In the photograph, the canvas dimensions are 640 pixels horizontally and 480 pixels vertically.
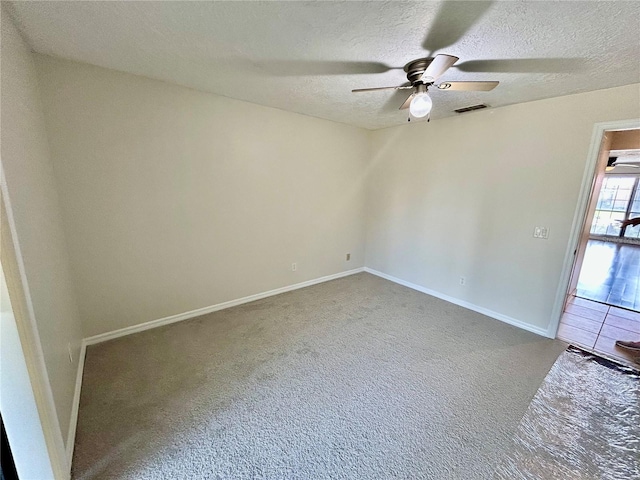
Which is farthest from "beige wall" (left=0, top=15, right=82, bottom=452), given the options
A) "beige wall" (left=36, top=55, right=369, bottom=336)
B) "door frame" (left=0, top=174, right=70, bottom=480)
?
"beige wall" (left=36, top=55, right=369, bottom=336)

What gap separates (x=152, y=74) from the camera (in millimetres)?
2320

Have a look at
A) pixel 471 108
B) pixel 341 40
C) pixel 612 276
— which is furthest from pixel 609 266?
pixel 341 40

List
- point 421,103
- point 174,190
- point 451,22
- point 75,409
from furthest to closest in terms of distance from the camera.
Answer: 1. point 174,190
2. point 421,103
3. point 75,409
4. point 451,22

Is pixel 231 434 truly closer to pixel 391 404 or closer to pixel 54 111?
pixel 391 404

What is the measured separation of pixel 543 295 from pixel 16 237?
4107 millimetres

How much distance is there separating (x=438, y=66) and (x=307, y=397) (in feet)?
7.76

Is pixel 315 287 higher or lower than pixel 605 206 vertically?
lower

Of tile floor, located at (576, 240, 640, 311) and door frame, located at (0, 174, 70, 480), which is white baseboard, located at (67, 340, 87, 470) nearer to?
door frame, located at (0, 174, 70, 480)

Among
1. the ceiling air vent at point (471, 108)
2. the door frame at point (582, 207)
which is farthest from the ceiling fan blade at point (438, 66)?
the door frame at point (582, 207)

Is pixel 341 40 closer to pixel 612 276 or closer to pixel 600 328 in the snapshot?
pixel 600 328

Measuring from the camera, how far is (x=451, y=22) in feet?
4.83

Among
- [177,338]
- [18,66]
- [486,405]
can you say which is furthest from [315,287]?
[18,66]

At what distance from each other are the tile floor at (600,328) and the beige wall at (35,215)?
4.22 metres

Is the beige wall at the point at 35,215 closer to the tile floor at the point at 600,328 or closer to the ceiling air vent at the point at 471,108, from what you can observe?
the ceiling air vent at the point at 471,108
